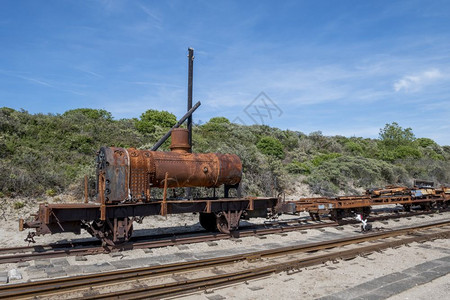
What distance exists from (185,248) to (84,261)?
2896 millimetres

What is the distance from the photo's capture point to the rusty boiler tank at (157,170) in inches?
417

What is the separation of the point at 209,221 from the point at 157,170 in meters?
3.40

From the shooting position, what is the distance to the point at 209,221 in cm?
1364

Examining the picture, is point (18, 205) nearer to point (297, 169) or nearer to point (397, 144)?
point (297, 169)

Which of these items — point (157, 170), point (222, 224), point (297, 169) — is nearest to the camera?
point (157, 170)

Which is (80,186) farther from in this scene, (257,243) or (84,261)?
(257,243)

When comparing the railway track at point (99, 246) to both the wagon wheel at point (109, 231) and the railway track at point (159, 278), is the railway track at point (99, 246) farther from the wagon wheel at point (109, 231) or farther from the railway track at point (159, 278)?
the railway track at point (159, 278)

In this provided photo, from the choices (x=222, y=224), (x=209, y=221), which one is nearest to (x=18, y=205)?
(x=209, y=221)

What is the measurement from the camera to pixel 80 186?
16.8 m

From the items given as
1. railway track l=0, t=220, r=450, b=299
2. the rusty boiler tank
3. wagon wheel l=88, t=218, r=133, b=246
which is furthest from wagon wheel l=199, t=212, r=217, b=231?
railway track l=0, t=220, r=450, b=299

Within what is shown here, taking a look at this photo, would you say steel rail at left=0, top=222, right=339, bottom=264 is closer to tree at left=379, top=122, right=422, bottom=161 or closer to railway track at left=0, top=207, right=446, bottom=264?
railway track at left=0, top=207, right=446, bottom=264

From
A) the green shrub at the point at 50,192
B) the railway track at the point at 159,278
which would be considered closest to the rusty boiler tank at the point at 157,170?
the railway track at the point at 159,278

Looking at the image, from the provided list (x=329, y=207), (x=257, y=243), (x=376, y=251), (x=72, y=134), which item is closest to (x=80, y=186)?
(x=72, y=134)

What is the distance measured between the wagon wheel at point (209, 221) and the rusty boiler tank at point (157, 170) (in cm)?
133
